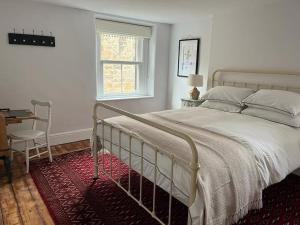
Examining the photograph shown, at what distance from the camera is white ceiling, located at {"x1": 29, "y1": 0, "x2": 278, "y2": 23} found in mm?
2975

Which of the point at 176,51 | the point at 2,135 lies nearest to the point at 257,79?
the point at 176,51

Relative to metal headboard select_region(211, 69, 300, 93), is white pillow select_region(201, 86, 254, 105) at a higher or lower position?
lower

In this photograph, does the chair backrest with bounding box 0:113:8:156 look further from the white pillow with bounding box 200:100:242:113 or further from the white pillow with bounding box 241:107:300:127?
the white pillow with bounding box 241:107:300:127

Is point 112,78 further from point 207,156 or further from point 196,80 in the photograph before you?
point 207,156

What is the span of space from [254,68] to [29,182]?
3129mm

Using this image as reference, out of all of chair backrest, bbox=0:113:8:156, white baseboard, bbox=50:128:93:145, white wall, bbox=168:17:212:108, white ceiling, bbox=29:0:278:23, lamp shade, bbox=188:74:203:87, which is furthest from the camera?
white wall, bbox=168:17:212:108

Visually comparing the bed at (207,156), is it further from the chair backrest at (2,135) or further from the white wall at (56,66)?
the white wall at (56,66)

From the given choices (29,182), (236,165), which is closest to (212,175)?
(236,165)

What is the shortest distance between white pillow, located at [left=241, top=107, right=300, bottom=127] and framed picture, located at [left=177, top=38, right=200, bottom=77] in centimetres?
157

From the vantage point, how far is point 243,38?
329 centimetres

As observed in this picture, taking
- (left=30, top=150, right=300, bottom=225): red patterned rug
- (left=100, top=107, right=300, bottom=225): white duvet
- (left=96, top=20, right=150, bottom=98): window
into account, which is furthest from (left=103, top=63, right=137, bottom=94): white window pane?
(left=100, top=107, right=300, bottom=225): white duvet

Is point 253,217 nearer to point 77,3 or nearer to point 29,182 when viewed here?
point 29,182

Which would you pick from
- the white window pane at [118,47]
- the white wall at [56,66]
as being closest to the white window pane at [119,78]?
the white window pane at [118,47]

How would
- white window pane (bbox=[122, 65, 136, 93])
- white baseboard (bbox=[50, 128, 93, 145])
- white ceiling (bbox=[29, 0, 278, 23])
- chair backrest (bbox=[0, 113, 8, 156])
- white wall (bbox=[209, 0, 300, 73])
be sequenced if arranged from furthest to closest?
white window pane (bbox=[122, 65, 136, 93]), white baseboard (bbox=[50, 128, 93, 145]), white ceiling (bbox=[29, 0, 278, 23]), white wall (bbox=[209, 0, 300, 73]), chair backrest (bbox=[0, 113, 8, 156])
